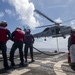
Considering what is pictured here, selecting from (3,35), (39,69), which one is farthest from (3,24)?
(39,69)

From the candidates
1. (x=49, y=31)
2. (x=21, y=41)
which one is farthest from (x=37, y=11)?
(x=21, y=41)

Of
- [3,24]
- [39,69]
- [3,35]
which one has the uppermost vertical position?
[3,24]

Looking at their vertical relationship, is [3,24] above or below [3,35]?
above

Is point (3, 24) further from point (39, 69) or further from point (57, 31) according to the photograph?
point (57, 31)

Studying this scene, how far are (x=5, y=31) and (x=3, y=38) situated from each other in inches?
13.2

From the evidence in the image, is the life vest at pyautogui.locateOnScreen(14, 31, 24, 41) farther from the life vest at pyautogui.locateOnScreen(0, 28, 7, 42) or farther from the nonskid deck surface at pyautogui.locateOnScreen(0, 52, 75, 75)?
the nonskid deck surface at pyautogui.locateOnScreen(0, 52, 75, 75)

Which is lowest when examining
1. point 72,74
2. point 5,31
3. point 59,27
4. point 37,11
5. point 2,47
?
point 72,74

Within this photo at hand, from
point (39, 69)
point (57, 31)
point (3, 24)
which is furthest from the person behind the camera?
point (57, 31)

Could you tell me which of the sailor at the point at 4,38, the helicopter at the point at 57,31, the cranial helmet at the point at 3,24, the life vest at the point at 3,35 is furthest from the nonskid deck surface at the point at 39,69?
the helicopter at the point at 57,31

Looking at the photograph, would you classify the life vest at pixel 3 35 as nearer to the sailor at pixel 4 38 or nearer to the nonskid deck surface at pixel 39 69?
the sailor at pixel 4 38

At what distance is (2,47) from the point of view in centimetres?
927

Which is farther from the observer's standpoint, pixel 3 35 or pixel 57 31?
pixel 57 31

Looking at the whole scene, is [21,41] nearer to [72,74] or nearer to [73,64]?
[73,64]

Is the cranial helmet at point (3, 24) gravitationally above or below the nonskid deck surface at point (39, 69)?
above
